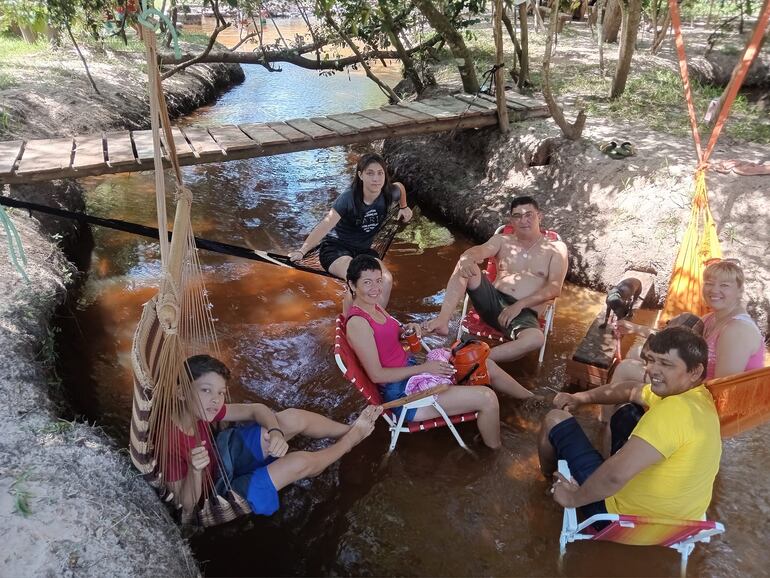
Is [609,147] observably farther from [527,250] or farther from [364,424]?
[364,424]

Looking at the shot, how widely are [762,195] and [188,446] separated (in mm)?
4047

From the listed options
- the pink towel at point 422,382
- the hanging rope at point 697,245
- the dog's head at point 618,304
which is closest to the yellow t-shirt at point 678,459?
the pink towel at point 422,382

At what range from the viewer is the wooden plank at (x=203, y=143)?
4086mm

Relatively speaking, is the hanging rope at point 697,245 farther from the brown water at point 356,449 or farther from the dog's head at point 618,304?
the brown water at point 356,449

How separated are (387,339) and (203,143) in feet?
8.29

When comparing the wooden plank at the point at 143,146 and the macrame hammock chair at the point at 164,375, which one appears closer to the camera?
the macrame hammock chair at the point at 164,375

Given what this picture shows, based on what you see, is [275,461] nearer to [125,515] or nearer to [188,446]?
[188,446]

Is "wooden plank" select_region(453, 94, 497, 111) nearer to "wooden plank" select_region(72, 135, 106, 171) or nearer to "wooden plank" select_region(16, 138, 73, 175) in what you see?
"wooden plank" select_region(72, 135, 106, 171)

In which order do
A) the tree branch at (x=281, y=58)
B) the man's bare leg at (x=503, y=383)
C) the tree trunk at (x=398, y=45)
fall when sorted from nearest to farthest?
1. the man's bare leg at (x=503, y=383)
2. the tree trunk at (x=398, y=45)
3. the tree branch at (x=281, y=58)

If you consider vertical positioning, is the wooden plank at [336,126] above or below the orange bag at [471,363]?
above

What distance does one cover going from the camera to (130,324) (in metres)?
3.79

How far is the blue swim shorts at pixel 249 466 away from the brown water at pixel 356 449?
35cm

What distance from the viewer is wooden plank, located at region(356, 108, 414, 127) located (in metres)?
4.82

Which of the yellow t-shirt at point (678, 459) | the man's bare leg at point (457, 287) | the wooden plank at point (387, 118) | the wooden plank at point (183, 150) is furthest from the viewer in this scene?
the wooden plank at point (387, 118)
